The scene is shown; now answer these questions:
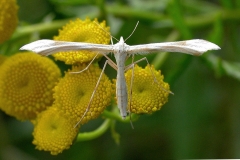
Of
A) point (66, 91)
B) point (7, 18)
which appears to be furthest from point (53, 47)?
point (7, 18)

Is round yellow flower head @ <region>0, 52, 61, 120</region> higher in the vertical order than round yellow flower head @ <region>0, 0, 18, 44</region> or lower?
lower

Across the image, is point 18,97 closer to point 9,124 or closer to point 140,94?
point 140,94

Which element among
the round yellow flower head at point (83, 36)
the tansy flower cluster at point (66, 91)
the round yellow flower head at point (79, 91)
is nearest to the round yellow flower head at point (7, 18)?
the tansy flower cluster at point (66, 91)

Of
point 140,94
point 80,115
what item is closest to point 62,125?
point 80,115

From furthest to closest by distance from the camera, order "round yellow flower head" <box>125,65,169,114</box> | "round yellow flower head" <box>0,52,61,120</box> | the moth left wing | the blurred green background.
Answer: the blurred green background
"round yellow flower head" <box>0,52,61,120</box>
"round yellow flower head" <box>125,65,169,114</box>
the moth left wing

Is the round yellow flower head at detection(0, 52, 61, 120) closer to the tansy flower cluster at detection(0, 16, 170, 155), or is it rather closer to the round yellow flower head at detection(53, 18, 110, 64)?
the tansy flower cluster at detection(0, 16, 170, 155)

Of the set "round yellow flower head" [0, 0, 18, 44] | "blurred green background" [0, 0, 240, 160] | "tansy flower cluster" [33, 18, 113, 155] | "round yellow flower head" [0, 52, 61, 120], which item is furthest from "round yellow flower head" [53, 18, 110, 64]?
"blurred green background" [0, 0, 240, 160]
